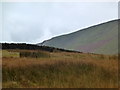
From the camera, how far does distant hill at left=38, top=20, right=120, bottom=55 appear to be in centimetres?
3438

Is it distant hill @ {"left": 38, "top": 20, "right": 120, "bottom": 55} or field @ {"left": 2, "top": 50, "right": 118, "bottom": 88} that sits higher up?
distant hill @ {"left": 38, "top": 20, "right": 120, "bottom": 55}

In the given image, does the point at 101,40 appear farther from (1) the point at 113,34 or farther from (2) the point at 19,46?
(2) the point at 19,46

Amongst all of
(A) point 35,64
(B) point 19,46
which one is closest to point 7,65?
(A) point 35,64

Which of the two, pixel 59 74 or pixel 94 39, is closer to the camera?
pixel 59 74

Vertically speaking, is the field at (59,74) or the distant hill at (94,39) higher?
the distant hill at (94,39)

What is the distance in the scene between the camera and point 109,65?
1598 centimetres

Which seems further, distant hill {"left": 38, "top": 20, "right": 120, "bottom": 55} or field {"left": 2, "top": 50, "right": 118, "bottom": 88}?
distant hill {"left": 38, "top": 20, "right": 120, "bottom": 55}

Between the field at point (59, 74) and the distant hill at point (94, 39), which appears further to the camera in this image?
the distant hill at point (94, 39)

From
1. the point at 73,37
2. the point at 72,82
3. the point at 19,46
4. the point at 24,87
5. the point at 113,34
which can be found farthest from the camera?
the point at 73,37

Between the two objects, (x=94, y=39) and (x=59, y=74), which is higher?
(x=94, y=39)

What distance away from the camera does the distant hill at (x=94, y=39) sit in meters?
34.4

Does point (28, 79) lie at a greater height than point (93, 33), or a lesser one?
lesser

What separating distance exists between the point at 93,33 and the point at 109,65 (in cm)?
2486

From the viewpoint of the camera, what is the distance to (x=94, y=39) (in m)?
38.9
